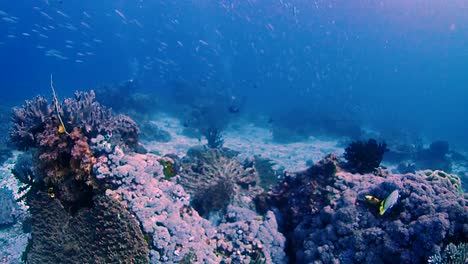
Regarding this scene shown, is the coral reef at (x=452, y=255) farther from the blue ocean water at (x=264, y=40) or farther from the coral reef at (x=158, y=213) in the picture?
the blue ocean water at (x=264, y=40)

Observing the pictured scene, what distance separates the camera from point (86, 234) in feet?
15.2

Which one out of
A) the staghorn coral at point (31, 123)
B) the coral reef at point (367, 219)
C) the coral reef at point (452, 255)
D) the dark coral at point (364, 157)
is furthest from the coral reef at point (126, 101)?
the coral reef at point (452, 255)

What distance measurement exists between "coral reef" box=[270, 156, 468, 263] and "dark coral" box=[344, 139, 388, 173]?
989 mm

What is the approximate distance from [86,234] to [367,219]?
14.6ft

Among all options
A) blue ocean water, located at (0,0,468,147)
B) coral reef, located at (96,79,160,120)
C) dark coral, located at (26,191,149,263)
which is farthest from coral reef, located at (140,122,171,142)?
blue ocean water, located at (0,0,468,147)

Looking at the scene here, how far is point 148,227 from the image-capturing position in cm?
443

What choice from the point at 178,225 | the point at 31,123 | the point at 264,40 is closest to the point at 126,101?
the point at 31,123

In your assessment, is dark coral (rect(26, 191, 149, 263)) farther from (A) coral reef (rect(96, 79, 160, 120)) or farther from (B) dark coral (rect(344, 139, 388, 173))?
(A) coral reef (rect(96, 79, 160, 120))

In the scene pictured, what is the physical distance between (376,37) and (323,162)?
179404mm

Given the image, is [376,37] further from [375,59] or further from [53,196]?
[53,196]

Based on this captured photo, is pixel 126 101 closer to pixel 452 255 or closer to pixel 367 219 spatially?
pixel 367 219

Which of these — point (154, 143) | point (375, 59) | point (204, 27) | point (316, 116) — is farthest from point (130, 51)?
point (375, 59)

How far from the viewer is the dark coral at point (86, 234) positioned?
170 inches

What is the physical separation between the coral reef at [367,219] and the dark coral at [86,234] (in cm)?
275
